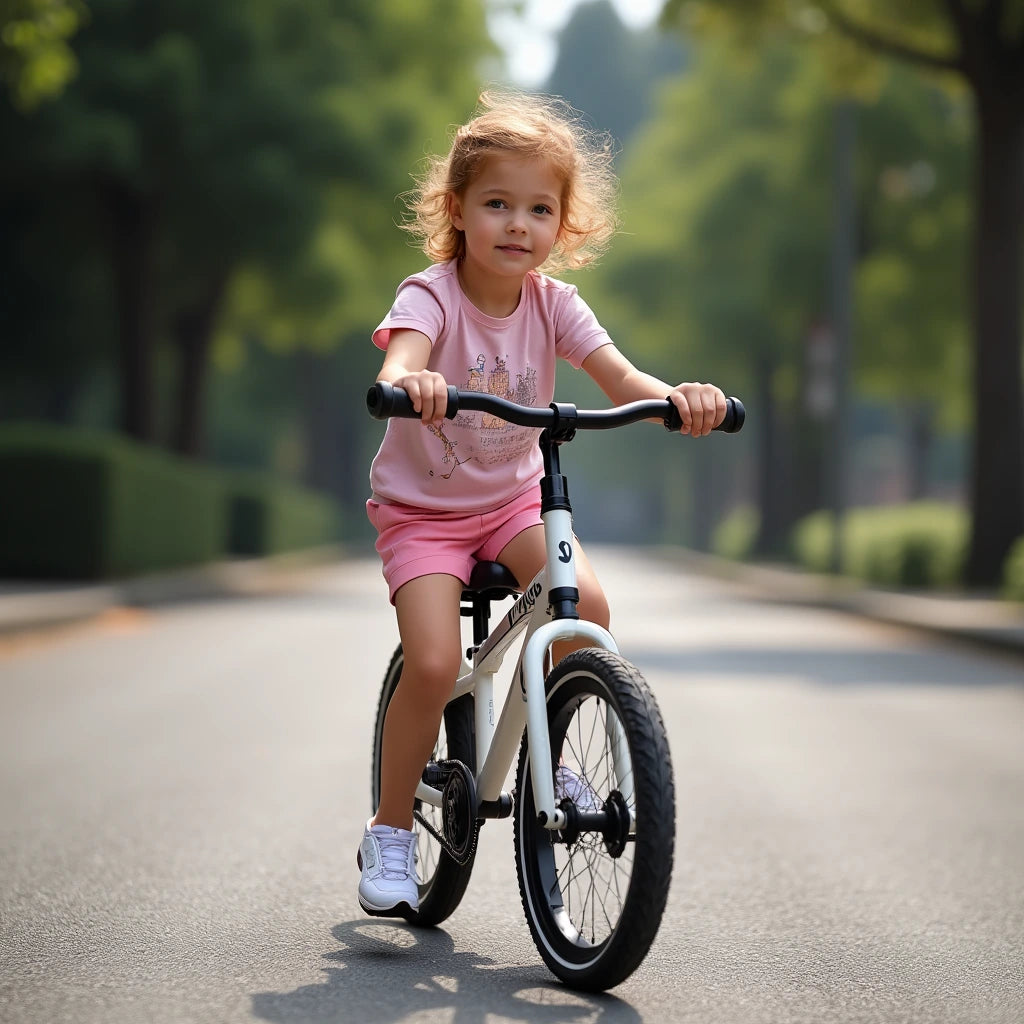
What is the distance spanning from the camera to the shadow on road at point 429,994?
3568 mm

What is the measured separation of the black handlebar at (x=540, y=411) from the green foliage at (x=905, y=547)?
63.3 feet

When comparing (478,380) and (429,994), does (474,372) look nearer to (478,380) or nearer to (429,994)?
(478,380)

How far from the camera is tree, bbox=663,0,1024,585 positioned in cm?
2125

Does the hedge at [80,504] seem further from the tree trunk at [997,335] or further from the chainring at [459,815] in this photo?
the chainring at [459,815]

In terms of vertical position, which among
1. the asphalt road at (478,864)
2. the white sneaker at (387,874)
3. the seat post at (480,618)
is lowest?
the asphalt road at (478,864)

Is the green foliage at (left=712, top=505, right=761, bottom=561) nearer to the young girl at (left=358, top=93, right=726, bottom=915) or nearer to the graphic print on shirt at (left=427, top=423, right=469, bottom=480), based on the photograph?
the young girl at (left=358, top=93, right=726, bottom=915)

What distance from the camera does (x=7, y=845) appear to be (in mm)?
5641

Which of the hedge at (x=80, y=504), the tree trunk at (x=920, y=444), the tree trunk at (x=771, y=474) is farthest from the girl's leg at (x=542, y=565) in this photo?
the tree trunk at (x=920, y=444)

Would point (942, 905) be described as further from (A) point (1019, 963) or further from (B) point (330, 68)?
(B) point (330, 68)

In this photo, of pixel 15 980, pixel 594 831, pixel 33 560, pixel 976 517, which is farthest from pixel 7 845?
pixel 976 517

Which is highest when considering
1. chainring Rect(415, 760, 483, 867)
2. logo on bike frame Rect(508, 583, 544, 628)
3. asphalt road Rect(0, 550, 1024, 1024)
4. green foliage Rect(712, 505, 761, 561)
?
logo on bike frame Rect(508, 583, 544, 628)

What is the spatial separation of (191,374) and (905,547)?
1369cm

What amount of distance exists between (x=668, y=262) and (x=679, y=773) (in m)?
35.0

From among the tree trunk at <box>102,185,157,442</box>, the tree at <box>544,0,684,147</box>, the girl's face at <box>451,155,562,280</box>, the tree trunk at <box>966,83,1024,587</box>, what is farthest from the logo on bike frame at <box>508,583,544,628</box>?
the tree at <box>544,0,684,147</box>
